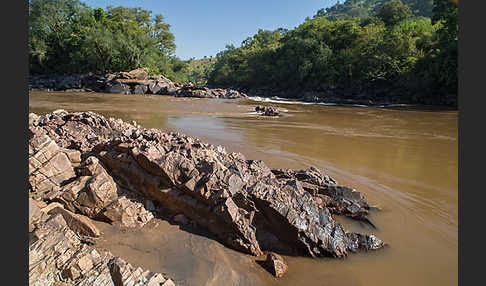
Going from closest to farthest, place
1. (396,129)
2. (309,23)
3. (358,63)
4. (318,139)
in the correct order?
(318,139)
(396,129)
(358,63)
(309,23)

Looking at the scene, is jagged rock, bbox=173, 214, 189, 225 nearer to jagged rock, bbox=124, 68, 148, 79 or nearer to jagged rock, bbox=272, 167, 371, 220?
jagged rock, bbox=272, 167, 371, 220

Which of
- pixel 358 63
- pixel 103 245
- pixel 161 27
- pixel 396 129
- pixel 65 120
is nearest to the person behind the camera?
pixel 103 245

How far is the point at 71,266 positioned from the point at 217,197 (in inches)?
64.8

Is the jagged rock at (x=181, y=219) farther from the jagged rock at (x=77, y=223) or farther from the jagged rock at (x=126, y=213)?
the jagged rock at (x=77, y=223)

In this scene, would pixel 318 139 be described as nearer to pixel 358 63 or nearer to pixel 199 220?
pixel 199 220

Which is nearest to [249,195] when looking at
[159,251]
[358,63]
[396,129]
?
[159,251]

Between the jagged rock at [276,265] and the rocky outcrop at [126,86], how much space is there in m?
28.6

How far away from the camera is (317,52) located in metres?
40.3

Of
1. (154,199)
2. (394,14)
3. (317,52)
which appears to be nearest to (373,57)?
(317,52)

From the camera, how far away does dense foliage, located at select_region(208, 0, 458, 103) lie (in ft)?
80.5

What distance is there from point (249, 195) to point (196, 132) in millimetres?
6419

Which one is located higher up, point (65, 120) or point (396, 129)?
point (65, 120)

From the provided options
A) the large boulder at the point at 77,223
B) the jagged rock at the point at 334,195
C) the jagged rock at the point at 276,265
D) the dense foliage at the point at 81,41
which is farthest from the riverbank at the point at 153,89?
the large boulder at the point at 77,223

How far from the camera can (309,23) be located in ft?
152
